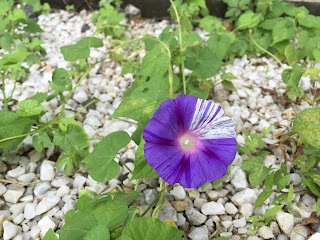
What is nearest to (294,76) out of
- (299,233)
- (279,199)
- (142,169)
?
(279,199)

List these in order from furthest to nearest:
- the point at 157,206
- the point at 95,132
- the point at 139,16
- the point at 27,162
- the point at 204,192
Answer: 1. the point at 139,16
2. the point at 95,132
3. the point at 27,162
4. the point at 204,192
5. the point at 157,206

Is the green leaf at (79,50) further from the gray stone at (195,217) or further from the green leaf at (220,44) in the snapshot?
the gray stone at (195,217)

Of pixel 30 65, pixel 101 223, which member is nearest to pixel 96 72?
pixel 30 65

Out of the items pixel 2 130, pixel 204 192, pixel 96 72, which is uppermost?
pixel 2 130

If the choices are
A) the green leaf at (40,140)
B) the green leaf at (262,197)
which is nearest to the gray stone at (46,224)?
the green leaf at (40,140)

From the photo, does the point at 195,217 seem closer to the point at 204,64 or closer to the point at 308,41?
the point at 204,64

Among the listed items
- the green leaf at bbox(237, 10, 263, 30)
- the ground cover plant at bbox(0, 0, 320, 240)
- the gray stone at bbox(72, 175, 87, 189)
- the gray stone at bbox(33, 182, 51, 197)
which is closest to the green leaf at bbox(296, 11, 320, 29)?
the ground cover plant at bbox(0, 0, 320, 240)

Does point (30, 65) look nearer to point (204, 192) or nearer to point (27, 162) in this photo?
point (27, 162)

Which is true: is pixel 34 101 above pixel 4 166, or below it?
above
